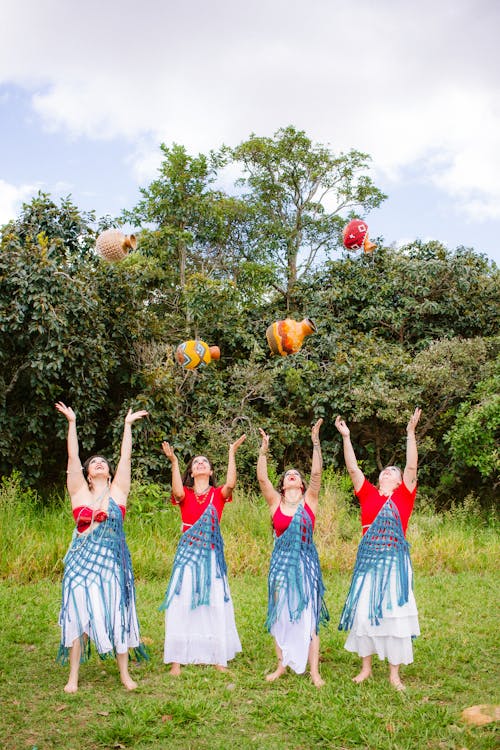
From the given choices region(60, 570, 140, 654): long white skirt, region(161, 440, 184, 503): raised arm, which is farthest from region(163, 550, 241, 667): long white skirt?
region(161, 440, 184, 503): raised arm

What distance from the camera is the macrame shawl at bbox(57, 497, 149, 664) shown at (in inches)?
175

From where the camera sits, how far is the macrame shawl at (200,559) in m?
4.84

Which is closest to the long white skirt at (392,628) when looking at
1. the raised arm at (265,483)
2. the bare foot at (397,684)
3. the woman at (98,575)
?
the bare foot at (397,684)

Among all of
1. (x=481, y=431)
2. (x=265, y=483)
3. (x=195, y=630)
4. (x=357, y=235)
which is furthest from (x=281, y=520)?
(x=481, y=431)

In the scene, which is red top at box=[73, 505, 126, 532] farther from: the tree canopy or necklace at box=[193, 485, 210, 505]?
the tree canopy

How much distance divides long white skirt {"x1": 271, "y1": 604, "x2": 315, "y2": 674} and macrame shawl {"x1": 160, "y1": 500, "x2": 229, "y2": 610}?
1.49ft

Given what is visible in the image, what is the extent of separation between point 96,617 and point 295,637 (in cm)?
136

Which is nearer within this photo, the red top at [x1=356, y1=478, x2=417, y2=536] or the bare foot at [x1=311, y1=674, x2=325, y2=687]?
the bare foot at [x1=311, y1=674, x2=325, y2=687]

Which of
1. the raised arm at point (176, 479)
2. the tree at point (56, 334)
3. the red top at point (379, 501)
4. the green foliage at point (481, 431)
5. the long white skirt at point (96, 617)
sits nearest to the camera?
the long white skirt at point (96, 617)

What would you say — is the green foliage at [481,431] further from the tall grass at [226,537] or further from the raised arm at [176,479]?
the raised arm at [176,479]

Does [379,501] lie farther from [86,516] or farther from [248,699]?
[86,516]

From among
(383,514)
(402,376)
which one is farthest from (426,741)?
(402,376)

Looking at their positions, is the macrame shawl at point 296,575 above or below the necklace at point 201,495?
below

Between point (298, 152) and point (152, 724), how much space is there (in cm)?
1354
